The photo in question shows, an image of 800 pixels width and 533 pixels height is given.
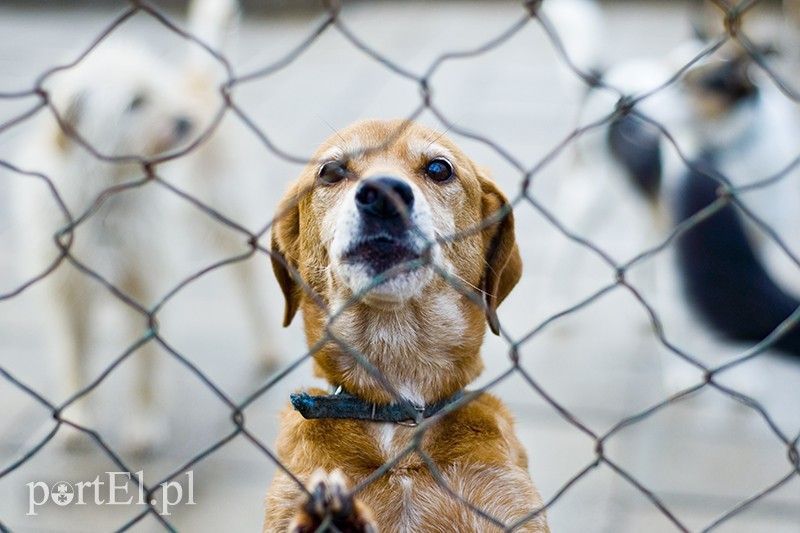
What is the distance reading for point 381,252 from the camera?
6.84ft

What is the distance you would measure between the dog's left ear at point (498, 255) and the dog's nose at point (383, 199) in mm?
447

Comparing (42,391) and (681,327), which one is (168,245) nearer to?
(42,391)

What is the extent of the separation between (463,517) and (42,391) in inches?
113

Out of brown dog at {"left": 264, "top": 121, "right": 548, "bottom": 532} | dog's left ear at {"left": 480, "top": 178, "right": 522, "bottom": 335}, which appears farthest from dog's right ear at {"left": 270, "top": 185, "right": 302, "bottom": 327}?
dog's left ear at {"left": 480, "top": 178, "right": 522, "bottom": 335}

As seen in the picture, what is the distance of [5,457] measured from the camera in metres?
3.85

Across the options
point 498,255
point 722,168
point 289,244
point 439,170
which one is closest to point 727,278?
point 722,168

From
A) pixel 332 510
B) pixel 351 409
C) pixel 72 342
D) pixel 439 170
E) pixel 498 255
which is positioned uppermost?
pixel 72 342

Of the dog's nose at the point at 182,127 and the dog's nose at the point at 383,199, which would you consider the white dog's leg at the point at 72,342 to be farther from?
the dog's nose at the point at 383,199

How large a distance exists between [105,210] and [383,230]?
223cm

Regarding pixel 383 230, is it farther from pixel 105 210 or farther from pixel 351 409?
pixel 105 210

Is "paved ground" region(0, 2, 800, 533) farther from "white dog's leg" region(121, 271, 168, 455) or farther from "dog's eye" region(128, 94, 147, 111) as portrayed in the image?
"dog's eye" region(128, 94, 147, 111)

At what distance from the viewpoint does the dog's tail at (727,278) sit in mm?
3357

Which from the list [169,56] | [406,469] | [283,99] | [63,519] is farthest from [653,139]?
[169,56]

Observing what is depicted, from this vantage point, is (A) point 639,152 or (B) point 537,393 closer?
(B) point 537,393
